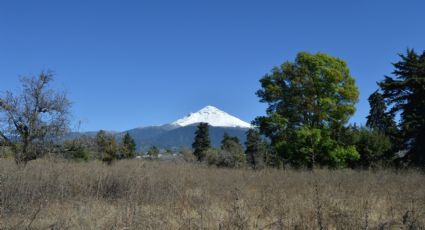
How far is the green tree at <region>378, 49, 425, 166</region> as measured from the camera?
31453 millimetres

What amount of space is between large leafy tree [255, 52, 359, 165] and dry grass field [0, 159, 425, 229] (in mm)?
20700

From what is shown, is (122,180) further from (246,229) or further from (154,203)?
(246,229)

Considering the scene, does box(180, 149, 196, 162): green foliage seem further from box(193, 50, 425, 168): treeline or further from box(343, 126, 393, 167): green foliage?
box(343, 126, 393, 167): green foliage

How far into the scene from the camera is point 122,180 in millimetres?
10820

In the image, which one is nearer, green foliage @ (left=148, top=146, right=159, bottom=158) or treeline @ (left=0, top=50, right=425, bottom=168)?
treeline @ (left=0, top=50, right=425, bottom=168)

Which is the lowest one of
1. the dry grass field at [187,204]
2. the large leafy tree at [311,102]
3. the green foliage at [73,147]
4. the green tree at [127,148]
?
the dry grass field at [187,204]

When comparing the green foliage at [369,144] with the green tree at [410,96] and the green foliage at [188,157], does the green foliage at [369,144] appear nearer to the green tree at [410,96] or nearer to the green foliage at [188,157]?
the green tree at [410,96]

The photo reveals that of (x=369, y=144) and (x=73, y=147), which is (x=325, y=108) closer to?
(x=369, y=144)

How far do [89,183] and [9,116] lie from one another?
6.90 m

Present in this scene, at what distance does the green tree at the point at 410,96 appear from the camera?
31453 mm

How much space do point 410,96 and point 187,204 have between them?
28.4 metres

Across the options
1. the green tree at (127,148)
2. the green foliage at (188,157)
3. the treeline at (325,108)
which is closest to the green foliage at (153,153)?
A: the green tree at (127,148)

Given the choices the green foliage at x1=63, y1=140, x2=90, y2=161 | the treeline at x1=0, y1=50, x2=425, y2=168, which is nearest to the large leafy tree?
the treeline at x1=0, y1=50, x2=425, y2=168

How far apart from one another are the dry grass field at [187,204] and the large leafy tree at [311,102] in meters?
20.7
